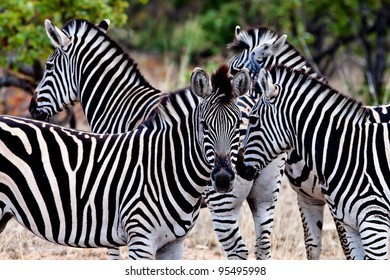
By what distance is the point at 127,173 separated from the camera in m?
6.54

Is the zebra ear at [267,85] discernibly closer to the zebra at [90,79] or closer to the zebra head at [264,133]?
the zebra head at [264,133]

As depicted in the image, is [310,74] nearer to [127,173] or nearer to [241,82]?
[241,82]

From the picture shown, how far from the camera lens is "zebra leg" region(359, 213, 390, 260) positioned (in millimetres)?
6676

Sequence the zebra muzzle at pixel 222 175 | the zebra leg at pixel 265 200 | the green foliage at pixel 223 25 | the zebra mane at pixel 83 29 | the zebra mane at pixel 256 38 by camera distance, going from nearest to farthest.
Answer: the zebra muzzle at pixel 222 175, the zebra leg at pixel 265 200, the zebra mane at pixel 83 29, the zebra mane at pixel 256 38, the green foliage at pixel 223 25

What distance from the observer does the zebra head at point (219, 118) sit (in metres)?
6.38

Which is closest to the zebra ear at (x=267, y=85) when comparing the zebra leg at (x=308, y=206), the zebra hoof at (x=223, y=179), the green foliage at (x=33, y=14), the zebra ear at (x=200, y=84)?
the zebra ear at (x=200, y=84)

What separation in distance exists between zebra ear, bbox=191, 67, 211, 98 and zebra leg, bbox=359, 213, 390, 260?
1718mm

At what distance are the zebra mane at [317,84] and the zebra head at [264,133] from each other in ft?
0.28

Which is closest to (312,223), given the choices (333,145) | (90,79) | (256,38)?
(333,145)

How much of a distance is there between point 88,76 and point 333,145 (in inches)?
117

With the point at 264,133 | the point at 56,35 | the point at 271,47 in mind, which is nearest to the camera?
the point at 264,133

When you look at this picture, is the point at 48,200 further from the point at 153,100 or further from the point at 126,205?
the point at 153,100
